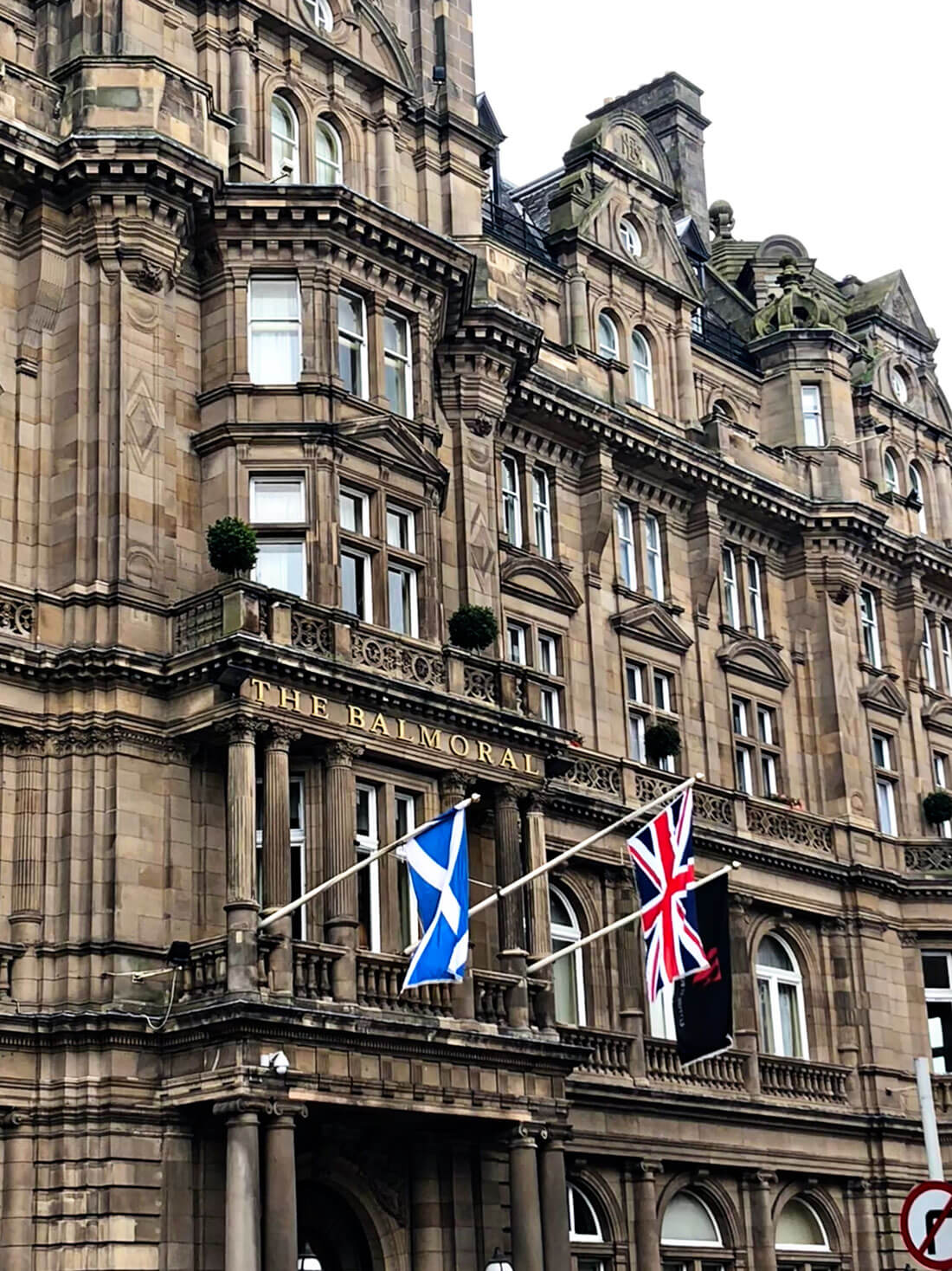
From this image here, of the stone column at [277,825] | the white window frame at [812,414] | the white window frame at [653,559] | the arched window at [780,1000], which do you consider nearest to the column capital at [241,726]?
the stone column at [277,825]

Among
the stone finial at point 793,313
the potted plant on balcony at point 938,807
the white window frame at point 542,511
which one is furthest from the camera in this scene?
the stone finial at point 793,313

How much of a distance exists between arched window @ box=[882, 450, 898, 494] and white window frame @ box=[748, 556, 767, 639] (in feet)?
24.6

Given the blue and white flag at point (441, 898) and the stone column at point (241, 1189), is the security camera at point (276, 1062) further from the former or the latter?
the blue and white flag at point (441, 898)

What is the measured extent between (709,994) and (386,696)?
7628mm

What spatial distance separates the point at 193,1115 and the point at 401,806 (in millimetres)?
6838

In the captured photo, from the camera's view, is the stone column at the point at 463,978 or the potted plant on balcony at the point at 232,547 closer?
the potted plant on balcony at the point at 232,547

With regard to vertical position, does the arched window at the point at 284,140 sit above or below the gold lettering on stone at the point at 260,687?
above

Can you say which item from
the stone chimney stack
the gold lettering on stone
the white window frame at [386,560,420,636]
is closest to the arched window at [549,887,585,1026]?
the white window frame at [386,560,420,636]

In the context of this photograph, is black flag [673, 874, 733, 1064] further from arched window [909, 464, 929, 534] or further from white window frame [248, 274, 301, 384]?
arched window [909, 464, 929, 534]

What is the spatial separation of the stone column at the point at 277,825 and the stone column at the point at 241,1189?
2969 millimetres

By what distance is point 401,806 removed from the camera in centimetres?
3725

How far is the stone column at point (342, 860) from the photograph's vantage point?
3394cm

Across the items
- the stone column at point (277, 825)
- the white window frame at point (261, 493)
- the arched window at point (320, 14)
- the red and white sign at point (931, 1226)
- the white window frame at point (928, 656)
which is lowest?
the red and white sign at point (931, 1226)

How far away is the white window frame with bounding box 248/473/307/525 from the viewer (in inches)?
1487
